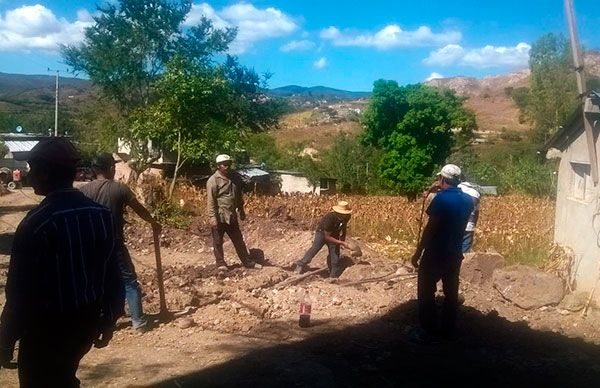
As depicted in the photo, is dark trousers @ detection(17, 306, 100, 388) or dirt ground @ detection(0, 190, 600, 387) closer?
dark trousers @ detection(17, 306, 100, 388)

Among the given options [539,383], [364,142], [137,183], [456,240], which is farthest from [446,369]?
[364,142]

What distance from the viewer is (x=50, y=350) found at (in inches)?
119

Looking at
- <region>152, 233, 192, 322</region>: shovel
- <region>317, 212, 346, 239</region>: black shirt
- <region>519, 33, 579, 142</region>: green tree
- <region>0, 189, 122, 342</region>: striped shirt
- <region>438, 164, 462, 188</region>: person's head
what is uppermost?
<region>519, 33, 579, 142</region>: green tree

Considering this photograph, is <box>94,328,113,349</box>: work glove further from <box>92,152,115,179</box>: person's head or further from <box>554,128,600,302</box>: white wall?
<box>554,128,600,302</box>: white wall

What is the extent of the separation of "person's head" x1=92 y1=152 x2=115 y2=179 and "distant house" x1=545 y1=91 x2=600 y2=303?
632 centimetres

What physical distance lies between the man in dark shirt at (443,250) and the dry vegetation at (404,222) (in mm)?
4059

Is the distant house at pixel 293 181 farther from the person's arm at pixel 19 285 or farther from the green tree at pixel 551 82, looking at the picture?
the person's arm at pixel 19 285

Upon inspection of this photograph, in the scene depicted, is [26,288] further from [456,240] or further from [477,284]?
[477,284]

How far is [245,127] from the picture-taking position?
33781mm

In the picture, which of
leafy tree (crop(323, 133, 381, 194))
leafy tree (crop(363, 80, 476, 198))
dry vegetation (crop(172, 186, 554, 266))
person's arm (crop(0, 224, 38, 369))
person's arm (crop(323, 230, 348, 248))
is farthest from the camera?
leafy tree (crop(323, 133, 381, 194))

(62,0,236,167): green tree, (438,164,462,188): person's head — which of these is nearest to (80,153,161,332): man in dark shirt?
(438,164,462,188): person's head

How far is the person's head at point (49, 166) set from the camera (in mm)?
3162

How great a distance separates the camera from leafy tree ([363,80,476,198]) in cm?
4353

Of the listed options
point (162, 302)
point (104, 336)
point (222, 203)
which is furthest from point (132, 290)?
point (222, 203)
